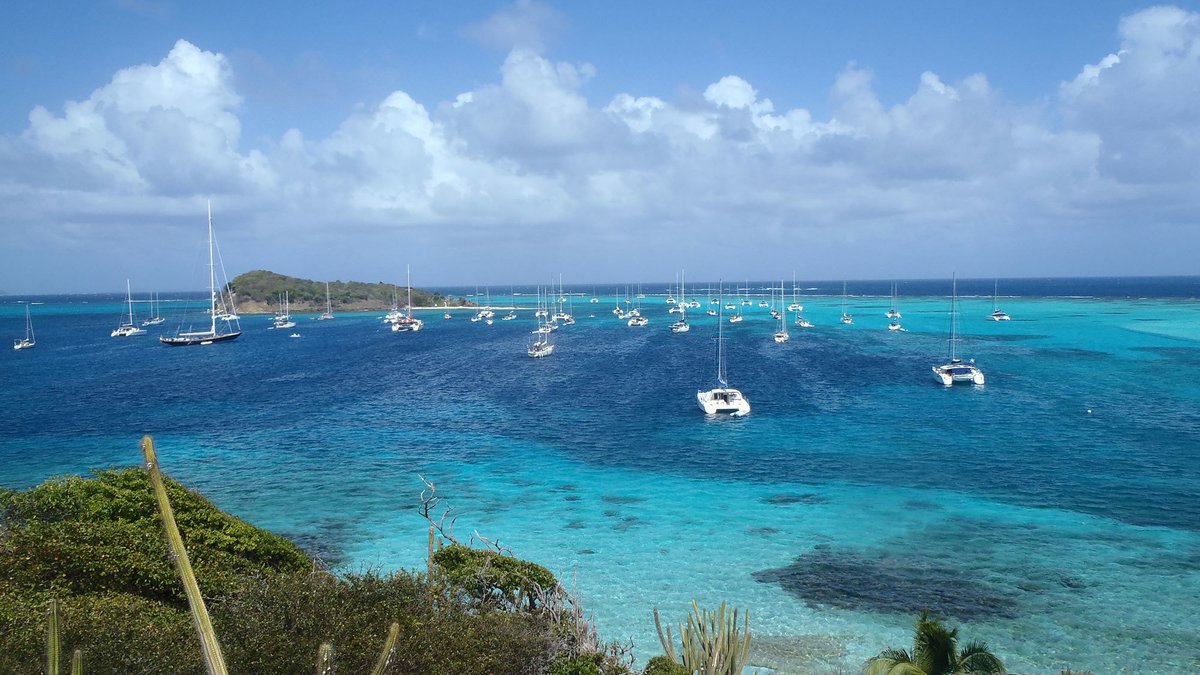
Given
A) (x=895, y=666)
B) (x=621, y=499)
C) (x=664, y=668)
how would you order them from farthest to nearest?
(x=621, y=499), (x=664, y=668), (x=895, y=666)

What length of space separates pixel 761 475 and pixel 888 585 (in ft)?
44.7

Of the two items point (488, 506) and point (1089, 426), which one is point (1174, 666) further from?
point (1089, 426)

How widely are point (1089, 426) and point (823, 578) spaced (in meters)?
32.2

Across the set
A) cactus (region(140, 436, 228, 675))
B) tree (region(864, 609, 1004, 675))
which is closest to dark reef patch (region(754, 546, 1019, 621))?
tree (region(864, 609, 1004, 675))

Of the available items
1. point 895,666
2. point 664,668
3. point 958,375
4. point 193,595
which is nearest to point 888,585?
point 895,666

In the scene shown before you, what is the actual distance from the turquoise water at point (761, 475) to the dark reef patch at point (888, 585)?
104mm

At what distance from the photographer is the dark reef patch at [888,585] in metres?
21.3

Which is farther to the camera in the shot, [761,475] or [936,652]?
[761,475]

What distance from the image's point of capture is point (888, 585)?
2303 centimetres

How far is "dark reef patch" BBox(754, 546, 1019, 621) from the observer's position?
21312 mm

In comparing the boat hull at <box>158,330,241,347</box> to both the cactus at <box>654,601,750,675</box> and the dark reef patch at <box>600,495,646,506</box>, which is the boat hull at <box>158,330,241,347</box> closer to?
the dark reef patch at <box>600,495,646,506</box>

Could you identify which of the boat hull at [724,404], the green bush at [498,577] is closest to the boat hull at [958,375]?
the boat hull at [724,404]

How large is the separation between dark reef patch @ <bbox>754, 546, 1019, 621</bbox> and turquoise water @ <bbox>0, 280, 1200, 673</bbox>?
10 centimetres

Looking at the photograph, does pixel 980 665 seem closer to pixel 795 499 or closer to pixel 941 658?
pixel 941 658
